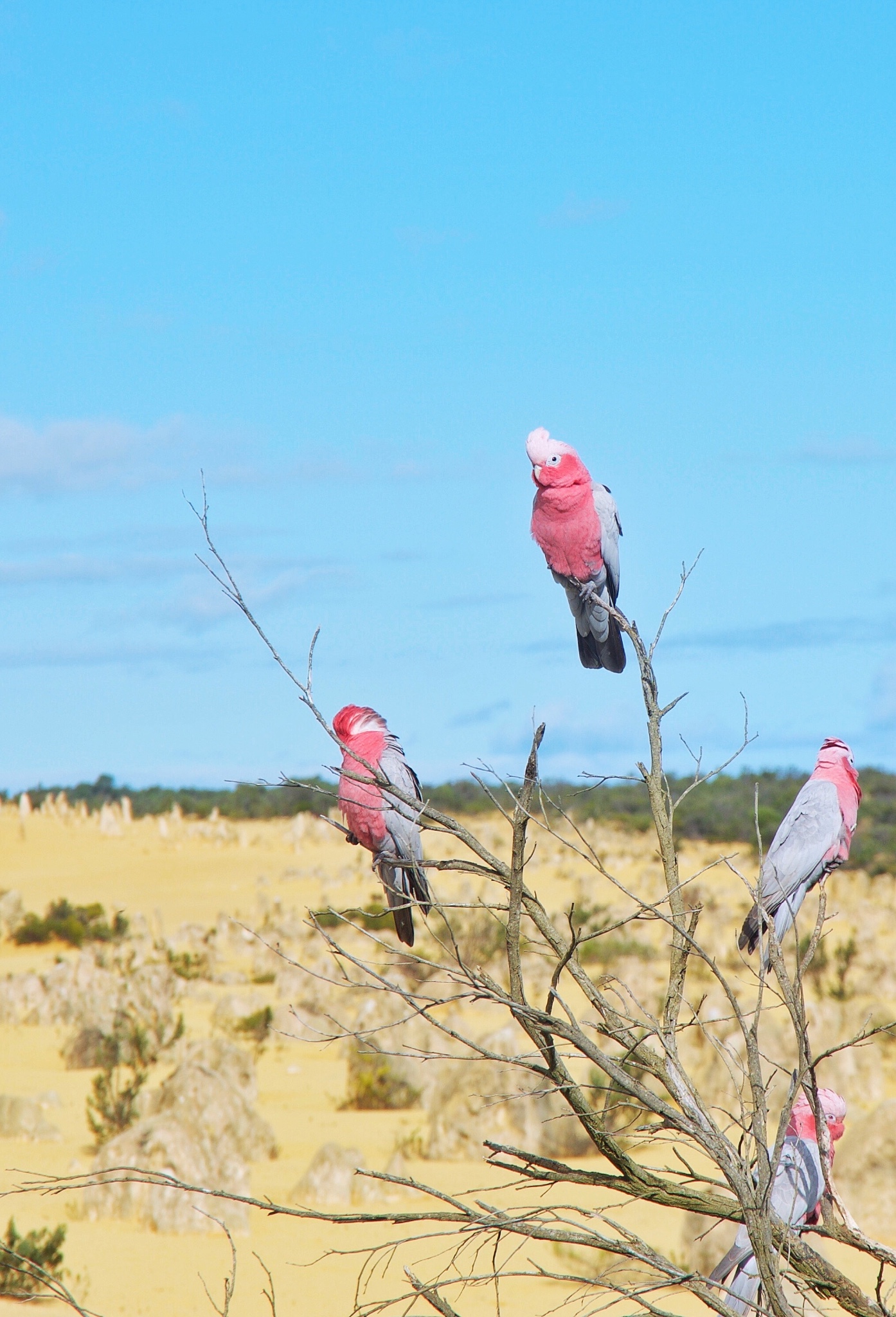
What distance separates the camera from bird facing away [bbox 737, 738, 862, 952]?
14.8ft

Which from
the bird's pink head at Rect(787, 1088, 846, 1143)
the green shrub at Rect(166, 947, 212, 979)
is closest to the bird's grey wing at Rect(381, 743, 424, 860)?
the bird's pink head at Rect(787, 1088, 846, 1143)

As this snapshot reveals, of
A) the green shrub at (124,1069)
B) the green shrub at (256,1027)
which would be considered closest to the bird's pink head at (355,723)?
the green shrub at (124,1069)

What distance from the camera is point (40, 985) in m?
19.0

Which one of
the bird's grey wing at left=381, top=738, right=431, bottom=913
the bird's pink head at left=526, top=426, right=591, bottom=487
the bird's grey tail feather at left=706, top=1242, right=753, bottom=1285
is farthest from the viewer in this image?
the bird's pink head at left=526, top=426, right=591, bottom=487

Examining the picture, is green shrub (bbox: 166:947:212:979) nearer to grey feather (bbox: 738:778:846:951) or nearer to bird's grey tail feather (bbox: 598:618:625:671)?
bird's grey tail feather (bbox: 598:618:625:671)

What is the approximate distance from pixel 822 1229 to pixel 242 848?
36071 millimetres

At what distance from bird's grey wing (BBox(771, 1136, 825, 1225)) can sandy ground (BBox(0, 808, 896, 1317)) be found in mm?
1998

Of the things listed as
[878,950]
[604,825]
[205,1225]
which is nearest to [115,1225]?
[205,1225]

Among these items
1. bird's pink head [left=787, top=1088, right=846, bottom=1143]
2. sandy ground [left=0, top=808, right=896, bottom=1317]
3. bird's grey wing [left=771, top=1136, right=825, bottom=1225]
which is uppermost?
bird's pink head [left=787, top=1088, right=846, bottom=1143]

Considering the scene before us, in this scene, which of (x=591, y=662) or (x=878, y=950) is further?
(x=878, y=950)

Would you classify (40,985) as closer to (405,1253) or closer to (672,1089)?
(405,1253)

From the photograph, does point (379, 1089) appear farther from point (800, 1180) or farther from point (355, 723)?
point (355, 723)

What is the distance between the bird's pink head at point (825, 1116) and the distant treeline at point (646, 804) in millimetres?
27437

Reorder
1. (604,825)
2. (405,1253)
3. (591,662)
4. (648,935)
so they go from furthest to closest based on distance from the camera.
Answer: (604,825) → (648,935) → (405,1253) → (591,662)
